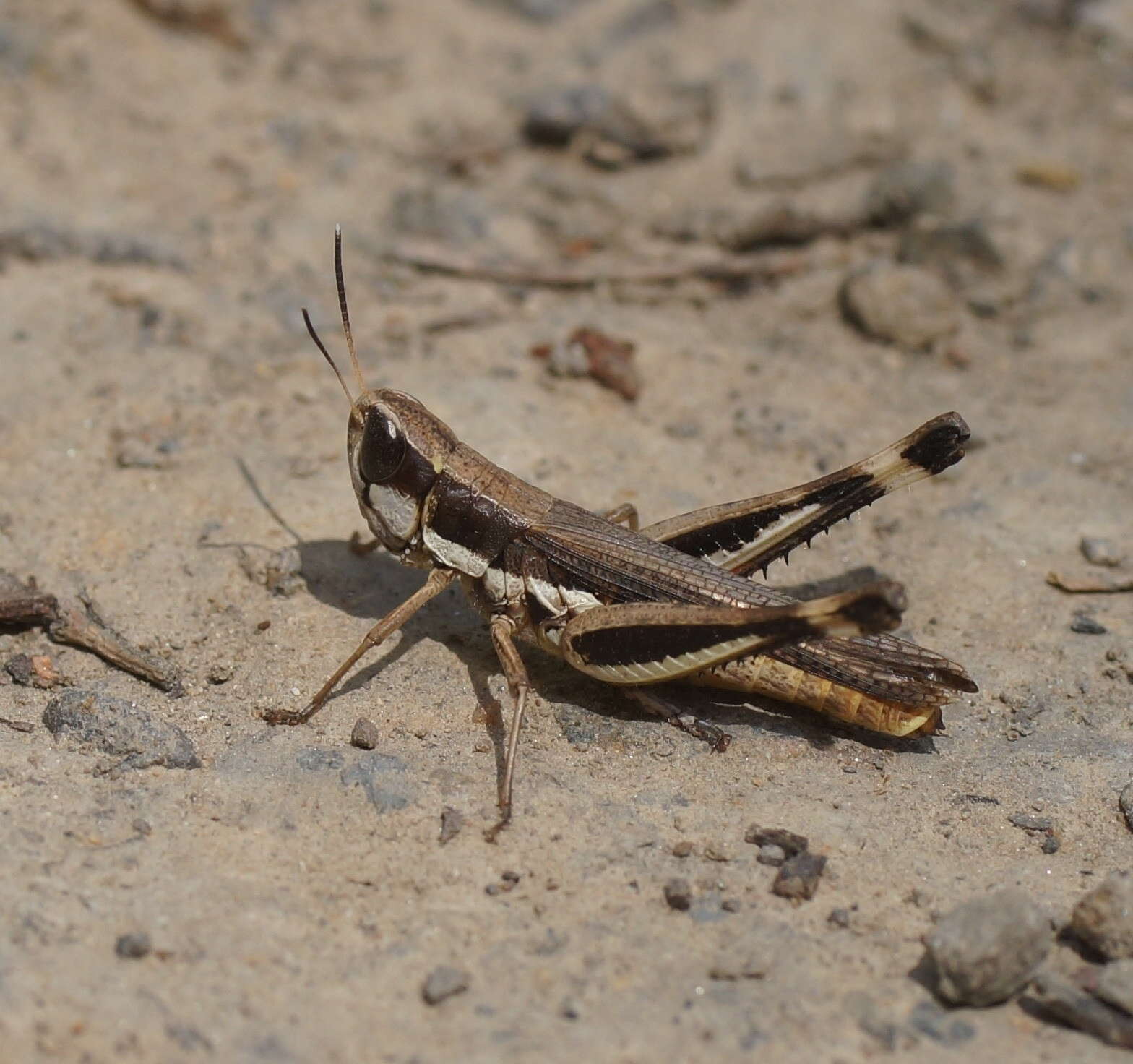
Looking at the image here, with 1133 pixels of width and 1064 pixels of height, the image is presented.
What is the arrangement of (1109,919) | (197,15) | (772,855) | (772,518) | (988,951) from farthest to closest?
(197,15), (772,518), (772,855), (1109,919), (988,951)

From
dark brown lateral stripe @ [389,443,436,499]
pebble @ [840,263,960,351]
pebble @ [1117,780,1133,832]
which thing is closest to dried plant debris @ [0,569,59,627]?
dark brown lateral stripe @ [389,443,436,499]

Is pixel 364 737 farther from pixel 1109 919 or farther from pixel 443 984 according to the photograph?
pixel 1109 919

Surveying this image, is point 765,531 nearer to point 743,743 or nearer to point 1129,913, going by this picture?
point 743,743

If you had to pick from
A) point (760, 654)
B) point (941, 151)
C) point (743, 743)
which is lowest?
point (743, 743)

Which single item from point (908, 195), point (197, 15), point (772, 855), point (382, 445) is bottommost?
point (772, 855)

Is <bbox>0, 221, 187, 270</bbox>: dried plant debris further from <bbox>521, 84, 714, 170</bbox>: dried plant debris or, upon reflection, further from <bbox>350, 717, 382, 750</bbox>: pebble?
<bbox>350, 717, 382, 750</bbox>: pebble

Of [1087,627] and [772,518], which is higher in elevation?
[772,518]

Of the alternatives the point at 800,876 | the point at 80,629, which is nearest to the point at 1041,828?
the point at 800,876

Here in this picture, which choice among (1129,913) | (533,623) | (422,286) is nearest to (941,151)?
(422,286)
